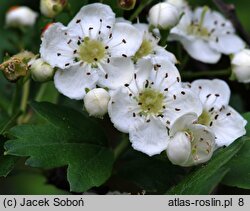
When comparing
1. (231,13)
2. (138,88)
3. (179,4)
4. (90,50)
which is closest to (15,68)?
(90,50)

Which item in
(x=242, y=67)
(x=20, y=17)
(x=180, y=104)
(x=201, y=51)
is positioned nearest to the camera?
(x=180, y=104)

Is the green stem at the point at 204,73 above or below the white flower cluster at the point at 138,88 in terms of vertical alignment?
below

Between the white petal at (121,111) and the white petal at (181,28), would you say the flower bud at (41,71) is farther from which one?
the white petal at (181,28)

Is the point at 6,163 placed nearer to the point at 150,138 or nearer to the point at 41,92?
the point at 150,138

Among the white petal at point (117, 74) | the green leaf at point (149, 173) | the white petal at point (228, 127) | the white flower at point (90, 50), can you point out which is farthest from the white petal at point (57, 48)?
the white petal at point (228, 127)

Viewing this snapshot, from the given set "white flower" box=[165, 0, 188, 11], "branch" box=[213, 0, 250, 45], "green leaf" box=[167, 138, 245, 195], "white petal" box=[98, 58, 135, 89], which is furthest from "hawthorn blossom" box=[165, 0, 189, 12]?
"green leaf" box=[167, 138, 245, 195]

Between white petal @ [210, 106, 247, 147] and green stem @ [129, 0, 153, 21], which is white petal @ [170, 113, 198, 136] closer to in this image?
white petal @ [210, 106, 247, 147]
